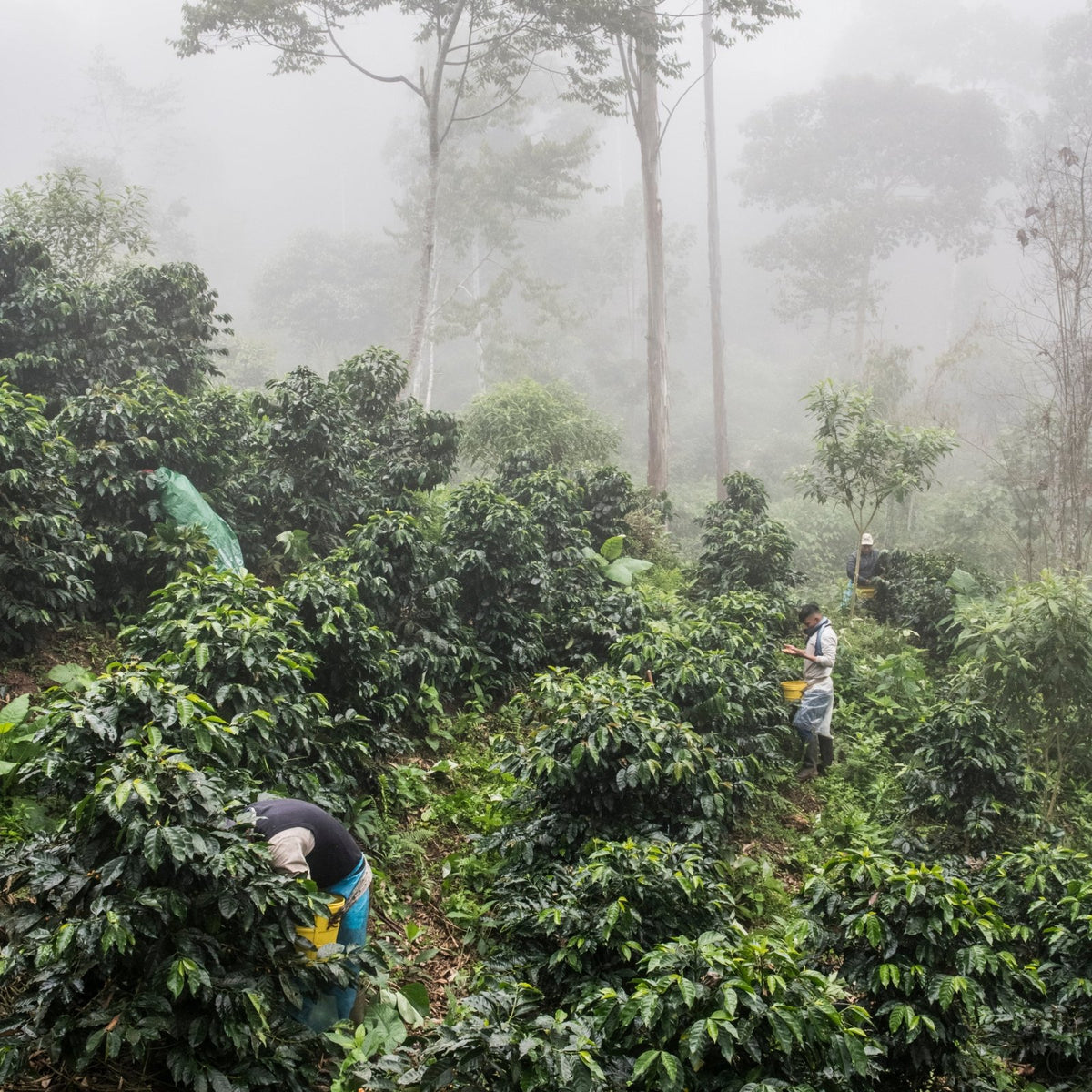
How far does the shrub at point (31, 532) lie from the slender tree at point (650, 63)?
11178mm

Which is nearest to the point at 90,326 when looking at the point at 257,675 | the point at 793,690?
the point at 257,675

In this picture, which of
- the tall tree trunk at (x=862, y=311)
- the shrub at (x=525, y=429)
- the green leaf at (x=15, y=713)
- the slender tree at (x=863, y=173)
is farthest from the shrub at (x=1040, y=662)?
the slender tree at (x=863, y=173)

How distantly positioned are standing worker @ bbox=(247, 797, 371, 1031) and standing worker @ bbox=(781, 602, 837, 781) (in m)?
4.94

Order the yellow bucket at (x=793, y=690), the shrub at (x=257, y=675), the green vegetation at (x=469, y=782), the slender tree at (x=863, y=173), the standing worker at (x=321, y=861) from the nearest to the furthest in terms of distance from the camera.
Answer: the green vegetation at (x=469, y=782) < the standing worker at (x=321, y=861) < the shrub at (x=257, y=675) < the yellow bucket at (x=793, y=690) < the slender tree at (x=863, y=173)

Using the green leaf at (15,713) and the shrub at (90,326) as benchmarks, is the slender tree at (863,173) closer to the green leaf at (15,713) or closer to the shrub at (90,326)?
the shrub at (90,326)

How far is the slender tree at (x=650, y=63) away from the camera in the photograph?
16.1 m

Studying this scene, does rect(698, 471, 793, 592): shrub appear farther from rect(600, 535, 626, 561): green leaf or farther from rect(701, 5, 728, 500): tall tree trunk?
rect(701, 5, 728, 500): tall tree trunk

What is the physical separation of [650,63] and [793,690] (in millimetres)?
14946

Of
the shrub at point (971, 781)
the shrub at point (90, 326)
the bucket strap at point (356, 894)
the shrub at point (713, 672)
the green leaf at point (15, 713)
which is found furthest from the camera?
the shrub at point (90, 326)

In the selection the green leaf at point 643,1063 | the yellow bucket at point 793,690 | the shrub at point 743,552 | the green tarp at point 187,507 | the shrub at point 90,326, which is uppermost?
the shrub at point 90,326

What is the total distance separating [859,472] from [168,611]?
364 inches

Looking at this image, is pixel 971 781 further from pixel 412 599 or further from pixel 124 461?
pixel 124 461

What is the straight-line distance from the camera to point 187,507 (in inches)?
308

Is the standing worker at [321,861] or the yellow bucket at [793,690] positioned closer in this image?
the standing worker at [321,861]
